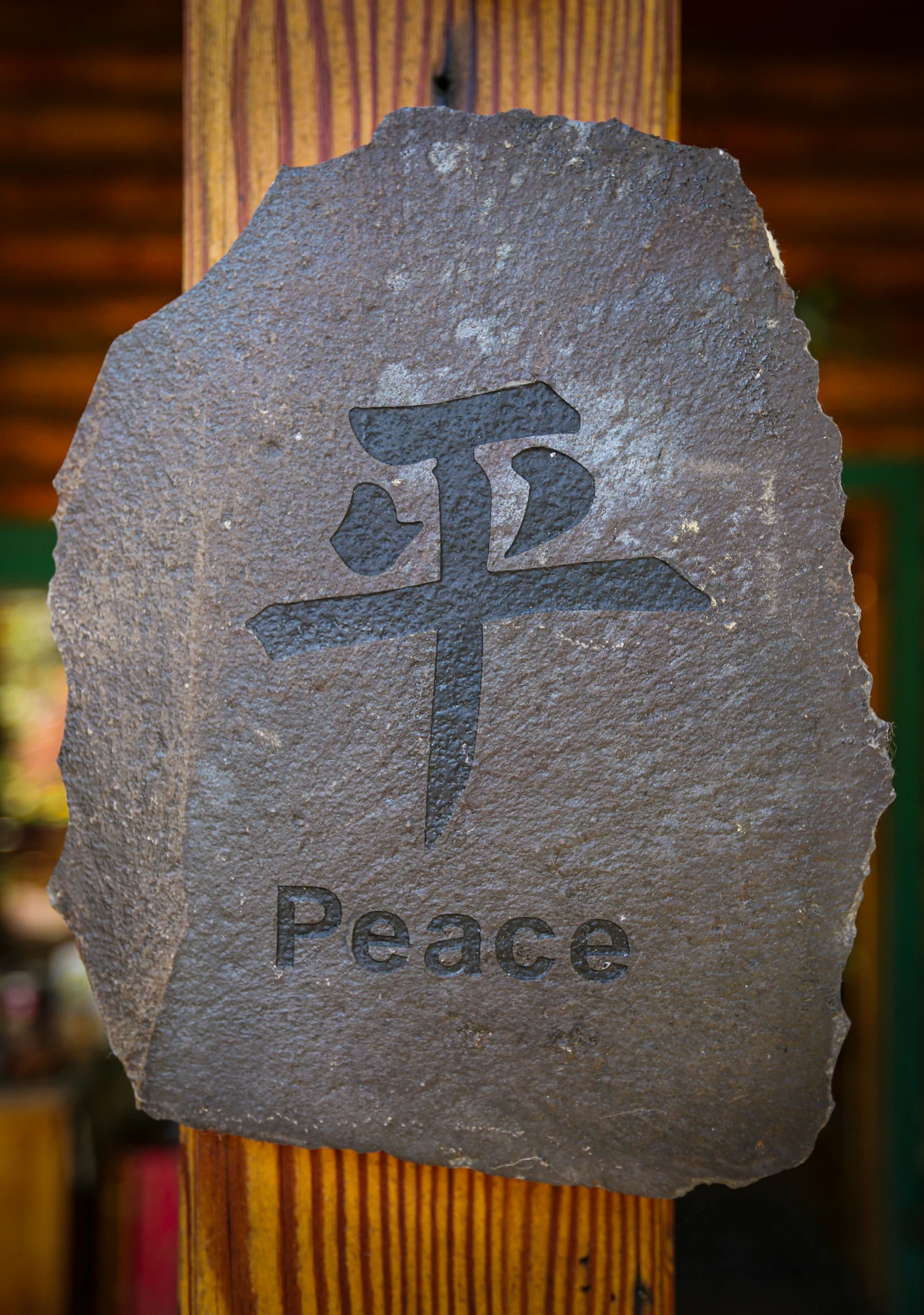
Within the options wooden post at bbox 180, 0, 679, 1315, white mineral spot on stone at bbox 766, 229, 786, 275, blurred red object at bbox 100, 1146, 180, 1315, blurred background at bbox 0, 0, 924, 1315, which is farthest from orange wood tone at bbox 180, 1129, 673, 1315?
blurred background at bbox 0, 0, 924, 1315

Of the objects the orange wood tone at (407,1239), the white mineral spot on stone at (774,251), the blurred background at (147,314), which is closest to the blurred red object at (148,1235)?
the blurred background at (147,314)

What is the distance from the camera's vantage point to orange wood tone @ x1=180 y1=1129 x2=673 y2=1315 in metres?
1.06

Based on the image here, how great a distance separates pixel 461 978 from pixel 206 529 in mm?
503

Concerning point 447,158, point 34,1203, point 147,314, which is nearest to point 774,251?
point 447,158

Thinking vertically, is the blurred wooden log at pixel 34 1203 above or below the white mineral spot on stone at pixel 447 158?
below

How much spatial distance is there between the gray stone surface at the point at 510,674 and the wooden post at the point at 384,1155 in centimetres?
14

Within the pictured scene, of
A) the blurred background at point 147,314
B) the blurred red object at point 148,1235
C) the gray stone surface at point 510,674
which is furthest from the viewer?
the blurred background at point 147,314

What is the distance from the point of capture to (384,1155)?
1.06 meters

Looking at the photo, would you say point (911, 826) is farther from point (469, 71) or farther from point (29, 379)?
point (29, 379)

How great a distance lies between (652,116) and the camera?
1.10m

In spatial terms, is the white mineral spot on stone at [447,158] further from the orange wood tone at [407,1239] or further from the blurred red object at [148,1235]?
the blurred red object at [148,1235]

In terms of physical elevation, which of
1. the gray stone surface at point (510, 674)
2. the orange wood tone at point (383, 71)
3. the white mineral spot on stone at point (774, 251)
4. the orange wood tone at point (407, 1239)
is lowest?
the orange wood tone at point (407, 1239)

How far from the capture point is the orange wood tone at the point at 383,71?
3.58ft

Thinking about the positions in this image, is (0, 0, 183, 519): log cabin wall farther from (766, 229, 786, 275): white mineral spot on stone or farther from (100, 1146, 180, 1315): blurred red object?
(766, 229, 786, 275): white mineral spot on stone
